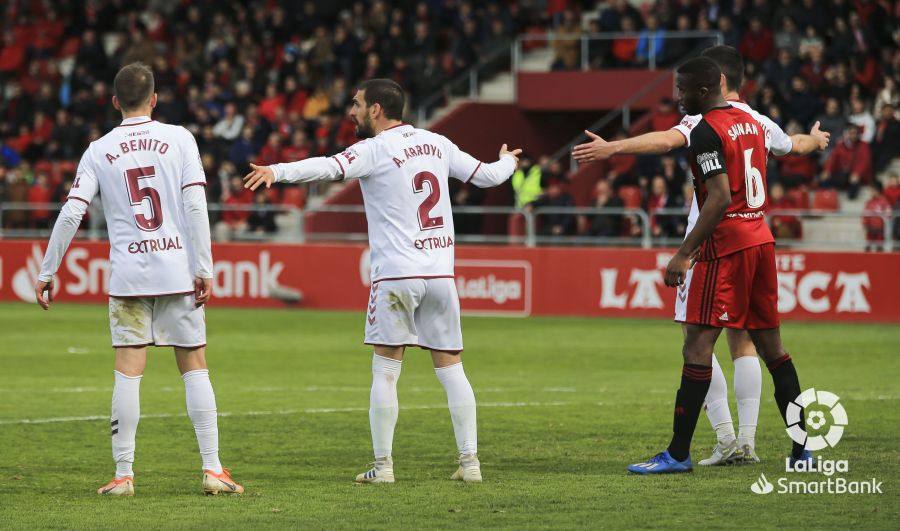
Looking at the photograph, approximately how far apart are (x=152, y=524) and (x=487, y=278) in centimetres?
1558

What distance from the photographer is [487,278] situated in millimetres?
22172

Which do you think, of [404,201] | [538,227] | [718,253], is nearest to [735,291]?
[718,253]

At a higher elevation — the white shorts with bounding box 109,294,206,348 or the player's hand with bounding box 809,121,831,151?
the player's hand with bounding box 809,121,831,151

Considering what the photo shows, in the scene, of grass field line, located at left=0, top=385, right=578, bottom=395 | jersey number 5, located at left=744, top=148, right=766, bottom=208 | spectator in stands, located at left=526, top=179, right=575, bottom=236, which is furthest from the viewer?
spectator in stands, located at left=526, top=179, right=575, bottom=236

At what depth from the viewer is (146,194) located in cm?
761

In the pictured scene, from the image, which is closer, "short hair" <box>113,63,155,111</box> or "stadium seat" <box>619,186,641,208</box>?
"short hair" <box>113,63,155,111</box>

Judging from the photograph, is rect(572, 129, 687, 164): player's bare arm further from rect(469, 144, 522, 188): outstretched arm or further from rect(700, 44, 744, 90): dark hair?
rect(700, 44, 744, 90): dark hair

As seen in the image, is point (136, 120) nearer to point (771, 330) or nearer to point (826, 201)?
point (771, 330)

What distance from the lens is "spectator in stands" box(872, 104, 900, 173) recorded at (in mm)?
23234

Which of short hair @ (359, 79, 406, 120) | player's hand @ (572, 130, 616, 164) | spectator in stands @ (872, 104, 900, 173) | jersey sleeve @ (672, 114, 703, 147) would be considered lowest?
player's hand @ (572, 130, 616, 164)

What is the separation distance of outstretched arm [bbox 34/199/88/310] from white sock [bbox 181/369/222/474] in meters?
0.89

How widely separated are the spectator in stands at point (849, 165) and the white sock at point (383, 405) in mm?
16399

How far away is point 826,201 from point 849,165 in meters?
1.15

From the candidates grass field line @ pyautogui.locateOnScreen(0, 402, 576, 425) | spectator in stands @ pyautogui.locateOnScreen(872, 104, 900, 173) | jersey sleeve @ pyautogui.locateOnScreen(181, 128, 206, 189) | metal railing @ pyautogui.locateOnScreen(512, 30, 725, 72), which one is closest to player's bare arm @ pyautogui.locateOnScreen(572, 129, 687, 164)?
jersey sleeve @ pyautogui.locateOnScreen(181, 128, 206, 189)
